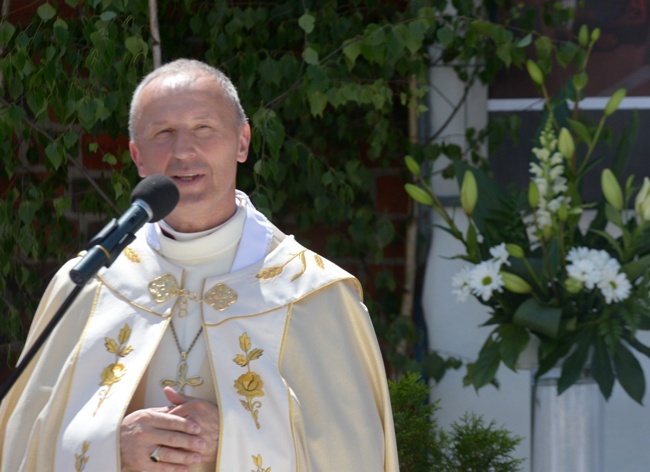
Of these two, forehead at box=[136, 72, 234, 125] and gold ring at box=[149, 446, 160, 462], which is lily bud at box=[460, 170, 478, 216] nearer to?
forehead at box=[136, 72, 234, 125]

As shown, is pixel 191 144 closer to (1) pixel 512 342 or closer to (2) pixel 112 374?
(2) pixel 112 374

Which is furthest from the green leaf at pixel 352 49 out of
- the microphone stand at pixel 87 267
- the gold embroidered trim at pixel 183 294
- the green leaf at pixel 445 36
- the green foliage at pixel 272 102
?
the microphone stand at pixel 87 267

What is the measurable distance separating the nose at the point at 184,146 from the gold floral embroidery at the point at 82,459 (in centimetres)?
62

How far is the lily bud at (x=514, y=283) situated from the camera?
365 cm

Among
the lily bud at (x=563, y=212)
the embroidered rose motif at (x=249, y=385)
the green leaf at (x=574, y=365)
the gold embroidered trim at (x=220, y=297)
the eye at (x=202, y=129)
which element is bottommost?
the embroidered rose motif at (x=249, y=385)

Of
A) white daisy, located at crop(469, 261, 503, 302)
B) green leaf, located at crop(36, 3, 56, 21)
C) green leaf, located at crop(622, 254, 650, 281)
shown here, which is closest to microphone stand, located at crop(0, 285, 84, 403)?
white daisy, located at crop(469, 261, 503, 302)

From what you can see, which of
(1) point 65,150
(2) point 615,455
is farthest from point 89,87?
(2) point 615,455

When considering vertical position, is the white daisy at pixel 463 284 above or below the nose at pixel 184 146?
above

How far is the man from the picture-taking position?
249 cm

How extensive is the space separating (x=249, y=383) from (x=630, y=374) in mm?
1634

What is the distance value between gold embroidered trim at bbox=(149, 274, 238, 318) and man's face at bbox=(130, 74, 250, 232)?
0.40 feet

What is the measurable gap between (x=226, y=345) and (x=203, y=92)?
0.54 metres

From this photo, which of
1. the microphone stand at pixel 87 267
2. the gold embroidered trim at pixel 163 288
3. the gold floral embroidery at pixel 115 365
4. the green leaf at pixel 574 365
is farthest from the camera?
the green leaf at pixel 574 365

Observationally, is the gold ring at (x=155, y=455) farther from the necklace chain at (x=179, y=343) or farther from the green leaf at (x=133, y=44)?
the green leaf at (x=133, y=44)
